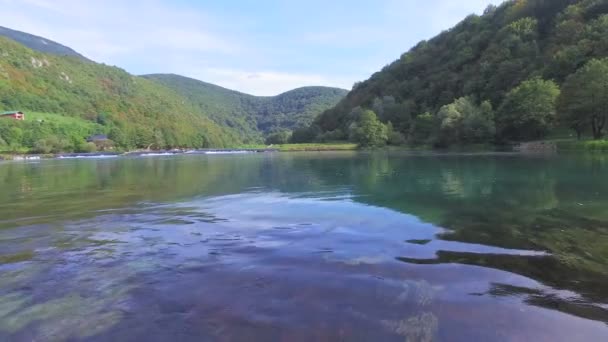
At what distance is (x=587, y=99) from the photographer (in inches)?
2667

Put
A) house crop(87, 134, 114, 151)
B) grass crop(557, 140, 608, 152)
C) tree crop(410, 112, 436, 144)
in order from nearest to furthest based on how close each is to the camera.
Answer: grass crop(557, 140, 608, 152) → tree crop(410, 112, 436, 144) → house crop(87, 134, 114, 151)

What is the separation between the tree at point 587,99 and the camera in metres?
66.8

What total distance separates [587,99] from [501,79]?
208 ft

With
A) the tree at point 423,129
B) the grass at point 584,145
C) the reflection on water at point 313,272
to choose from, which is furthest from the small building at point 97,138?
the reflection on water at point 313,272

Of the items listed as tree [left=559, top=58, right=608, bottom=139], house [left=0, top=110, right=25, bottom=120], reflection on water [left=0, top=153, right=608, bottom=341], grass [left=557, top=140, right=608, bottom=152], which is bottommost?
reflection on water [left=0, top=153, right=608, bottom=341]

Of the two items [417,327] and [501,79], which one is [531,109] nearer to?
[501,79]

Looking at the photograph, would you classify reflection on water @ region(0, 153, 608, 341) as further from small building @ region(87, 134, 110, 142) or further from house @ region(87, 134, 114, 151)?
small building @ region(87, 134, 110, 142)

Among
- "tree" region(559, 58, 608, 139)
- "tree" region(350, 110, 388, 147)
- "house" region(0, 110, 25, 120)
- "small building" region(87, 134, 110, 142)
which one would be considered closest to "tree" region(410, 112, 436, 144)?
"tree" region(350, 110, 388, 147)

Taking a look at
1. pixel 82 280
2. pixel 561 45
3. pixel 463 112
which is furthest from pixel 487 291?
pixel 561 45

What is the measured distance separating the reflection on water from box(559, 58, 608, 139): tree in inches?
2354

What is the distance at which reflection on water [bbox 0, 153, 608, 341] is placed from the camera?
20.6 ft

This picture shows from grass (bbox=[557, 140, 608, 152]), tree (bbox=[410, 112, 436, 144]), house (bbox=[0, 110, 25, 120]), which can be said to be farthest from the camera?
house (bbox=[0, 110, 25, 120])

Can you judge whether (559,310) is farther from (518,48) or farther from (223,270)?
(518,48)

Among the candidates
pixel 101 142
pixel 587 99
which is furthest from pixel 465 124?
pixel 101 142
